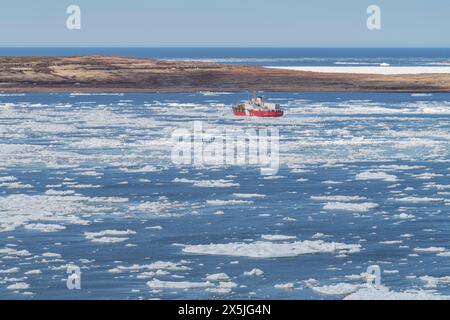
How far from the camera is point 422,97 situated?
230ft

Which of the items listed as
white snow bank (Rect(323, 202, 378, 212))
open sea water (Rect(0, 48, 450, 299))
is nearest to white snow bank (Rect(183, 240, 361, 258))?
open sea water (Rect(0, 48, 450, 299))

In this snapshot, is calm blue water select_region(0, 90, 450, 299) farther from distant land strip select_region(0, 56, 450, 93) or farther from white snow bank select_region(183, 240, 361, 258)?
distant land strip select_region(0, 56, 450, 93)

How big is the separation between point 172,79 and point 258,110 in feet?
115

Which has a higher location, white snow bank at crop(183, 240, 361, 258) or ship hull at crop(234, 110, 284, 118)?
ship hull at crop(234, 110, 284, 118)

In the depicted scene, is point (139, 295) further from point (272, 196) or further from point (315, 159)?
point (315, 159)

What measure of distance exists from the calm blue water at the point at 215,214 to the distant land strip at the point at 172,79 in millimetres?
39835

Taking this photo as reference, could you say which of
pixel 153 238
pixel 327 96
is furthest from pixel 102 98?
pixel 153 238

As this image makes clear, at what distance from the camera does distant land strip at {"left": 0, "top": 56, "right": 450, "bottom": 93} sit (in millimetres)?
80250

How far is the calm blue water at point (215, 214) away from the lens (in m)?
15.9

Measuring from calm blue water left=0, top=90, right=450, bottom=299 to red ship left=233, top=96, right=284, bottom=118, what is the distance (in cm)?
954

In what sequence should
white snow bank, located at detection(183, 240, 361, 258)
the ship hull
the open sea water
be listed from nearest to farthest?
the open sea water < white snow bank, located at detection(183, 240, 361, 258) < the ship hull

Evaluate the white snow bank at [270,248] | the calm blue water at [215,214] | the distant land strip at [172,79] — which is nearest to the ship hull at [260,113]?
the calm blue water at [215,214]

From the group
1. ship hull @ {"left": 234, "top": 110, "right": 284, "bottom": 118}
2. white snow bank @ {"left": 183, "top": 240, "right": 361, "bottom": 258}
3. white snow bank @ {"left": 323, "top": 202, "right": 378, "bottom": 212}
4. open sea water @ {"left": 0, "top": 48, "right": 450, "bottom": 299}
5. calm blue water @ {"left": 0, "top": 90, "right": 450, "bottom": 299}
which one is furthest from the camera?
ship hull @ {"left": 234, "top": 110, "right": 284, "bottom": 118}

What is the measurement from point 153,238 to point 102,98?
51.7 m
